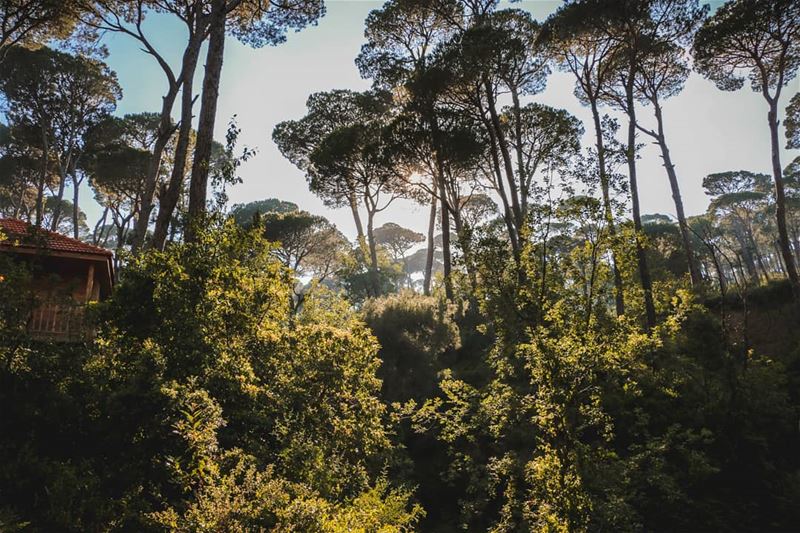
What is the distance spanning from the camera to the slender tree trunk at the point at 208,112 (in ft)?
27.5

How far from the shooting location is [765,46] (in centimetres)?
1625

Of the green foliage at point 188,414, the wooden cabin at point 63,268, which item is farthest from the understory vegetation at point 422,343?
the wooden cabin at point 63,268

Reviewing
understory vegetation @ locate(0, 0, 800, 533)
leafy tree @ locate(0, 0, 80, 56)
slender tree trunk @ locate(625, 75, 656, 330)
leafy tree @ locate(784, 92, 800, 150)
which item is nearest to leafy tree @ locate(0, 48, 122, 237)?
understory vegetation @ locate(0, 0, 800, 533)

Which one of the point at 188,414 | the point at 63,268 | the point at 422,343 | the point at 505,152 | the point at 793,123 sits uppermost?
the point at 793,123

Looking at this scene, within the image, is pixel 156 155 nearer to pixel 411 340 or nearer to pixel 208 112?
pixel 208 112

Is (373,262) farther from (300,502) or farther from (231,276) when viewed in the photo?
(300,502)

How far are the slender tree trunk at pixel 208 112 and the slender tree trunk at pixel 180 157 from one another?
34 centimetres

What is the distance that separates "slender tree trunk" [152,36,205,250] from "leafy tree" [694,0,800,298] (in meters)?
17.7

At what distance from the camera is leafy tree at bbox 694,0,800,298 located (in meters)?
15.2

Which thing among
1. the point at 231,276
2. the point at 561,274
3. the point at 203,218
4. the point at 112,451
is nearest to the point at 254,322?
the point at 231,276

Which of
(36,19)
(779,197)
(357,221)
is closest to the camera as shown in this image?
(36,19)

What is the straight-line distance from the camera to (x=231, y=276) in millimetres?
5754

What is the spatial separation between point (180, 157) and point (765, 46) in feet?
65.2

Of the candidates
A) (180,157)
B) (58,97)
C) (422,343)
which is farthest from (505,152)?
(58,97)
